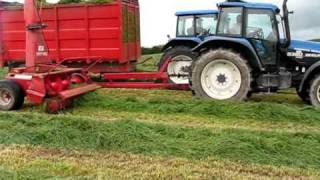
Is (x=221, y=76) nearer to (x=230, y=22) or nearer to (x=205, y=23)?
(x=230, y=22)

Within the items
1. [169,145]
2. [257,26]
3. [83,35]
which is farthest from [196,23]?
[169,145]

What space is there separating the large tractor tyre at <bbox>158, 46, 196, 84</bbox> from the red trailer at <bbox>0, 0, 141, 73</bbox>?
1.09m

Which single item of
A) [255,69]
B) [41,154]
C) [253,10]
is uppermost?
[253,10]

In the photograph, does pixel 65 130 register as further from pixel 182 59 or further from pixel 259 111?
pixel 182 59

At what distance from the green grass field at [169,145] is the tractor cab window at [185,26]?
16.7ft

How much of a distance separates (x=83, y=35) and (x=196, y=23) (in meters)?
2.99

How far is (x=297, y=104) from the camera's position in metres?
11.3

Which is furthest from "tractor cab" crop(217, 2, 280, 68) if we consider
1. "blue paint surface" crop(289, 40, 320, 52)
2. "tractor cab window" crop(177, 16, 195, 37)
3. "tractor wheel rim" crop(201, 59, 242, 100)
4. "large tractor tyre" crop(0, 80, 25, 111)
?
"large tractor tyre" crop(0, 80, 25, 111)

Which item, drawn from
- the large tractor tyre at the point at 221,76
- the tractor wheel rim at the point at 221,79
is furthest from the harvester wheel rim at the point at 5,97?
the tractor wheel rim at the point at 221,79

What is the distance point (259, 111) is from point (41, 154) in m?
4.21

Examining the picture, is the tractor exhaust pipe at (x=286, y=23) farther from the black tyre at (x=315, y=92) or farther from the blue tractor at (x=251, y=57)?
the black tyre at (x=315, y=92)

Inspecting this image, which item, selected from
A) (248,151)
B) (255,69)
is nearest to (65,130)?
(248,151)

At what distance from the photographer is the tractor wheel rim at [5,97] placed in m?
10.6

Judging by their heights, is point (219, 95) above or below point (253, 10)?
below
